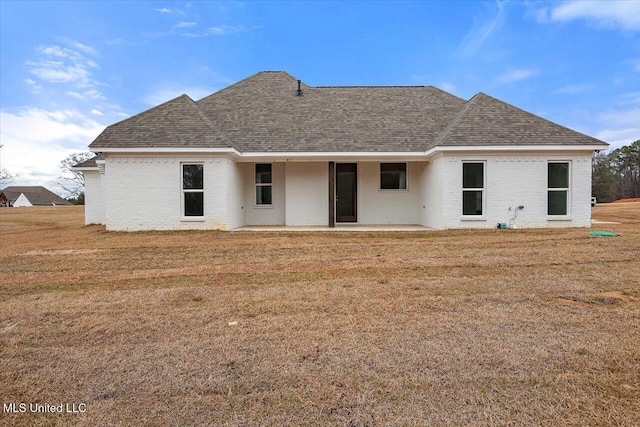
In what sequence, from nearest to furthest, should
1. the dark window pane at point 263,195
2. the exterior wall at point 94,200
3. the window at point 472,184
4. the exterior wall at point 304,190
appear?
Result: the window at point 472,184, the exterior wall at point 304,190, the dark window pane at point 263,195, the exterior wall at point 94,200

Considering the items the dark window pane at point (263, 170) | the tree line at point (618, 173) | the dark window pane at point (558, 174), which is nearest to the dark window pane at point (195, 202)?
the dark window pane at point (263, 170)

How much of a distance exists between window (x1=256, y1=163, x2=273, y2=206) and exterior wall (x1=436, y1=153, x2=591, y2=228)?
6.85 metres

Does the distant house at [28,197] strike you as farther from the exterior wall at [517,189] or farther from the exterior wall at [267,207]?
the exterior wall at [517,189]

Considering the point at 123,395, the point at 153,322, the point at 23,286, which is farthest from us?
the point at 23,286

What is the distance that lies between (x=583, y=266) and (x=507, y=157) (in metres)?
6.12

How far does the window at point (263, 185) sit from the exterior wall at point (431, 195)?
6219 mm

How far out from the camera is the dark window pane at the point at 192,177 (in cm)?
1147

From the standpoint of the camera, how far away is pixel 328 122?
45.5ft

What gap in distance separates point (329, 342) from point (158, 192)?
10.2m

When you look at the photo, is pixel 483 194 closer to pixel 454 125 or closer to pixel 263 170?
pixel 454 125

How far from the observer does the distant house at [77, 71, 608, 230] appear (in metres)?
11.2

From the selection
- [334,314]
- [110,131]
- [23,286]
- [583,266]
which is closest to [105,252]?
[23,286]

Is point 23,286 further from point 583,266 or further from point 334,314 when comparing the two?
point 583,266

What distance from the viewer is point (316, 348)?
3.04m
